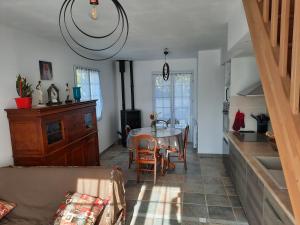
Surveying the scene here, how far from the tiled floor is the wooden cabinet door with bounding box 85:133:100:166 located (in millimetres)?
676

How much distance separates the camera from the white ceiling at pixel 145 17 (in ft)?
6.50

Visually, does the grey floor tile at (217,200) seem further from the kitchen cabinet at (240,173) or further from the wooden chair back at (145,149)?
the wooden chair back at (145,149)

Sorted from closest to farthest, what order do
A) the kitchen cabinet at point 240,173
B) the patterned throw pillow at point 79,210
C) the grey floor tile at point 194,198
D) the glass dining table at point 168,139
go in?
the patterned throw pillow at point 79,210
the kitchen cabinet at point 240,173
the grey floor tile at point 194,198
the glass dining table at point 168,139

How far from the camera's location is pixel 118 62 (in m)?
6.11

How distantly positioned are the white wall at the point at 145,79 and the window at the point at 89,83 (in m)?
1.14

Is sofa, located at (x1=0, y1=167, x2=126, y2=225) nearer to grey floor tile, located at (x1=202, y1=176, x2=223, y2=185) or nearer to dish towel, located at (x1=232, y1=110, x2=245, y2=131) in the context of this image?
grey floor tile, located at (x1=202, y1=176, x2=223, y2=185)

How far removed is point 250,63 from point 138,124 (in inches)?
132

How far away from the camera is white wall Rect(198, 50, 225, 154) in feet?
15.2

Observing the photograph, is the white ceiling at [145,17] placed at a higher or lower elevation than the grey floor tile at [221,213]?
higher

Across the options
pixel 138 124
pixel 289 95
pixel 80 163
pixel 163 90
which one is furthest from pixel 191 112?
pixel 289 95

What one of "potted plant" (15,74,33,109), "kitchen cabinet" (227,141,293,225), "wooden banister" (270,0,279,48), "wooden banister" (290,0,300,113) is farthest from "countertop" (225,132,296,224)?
"potted plant" (15,74,33,109)

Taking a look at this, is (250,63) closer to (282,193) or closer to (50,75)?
(282,193)

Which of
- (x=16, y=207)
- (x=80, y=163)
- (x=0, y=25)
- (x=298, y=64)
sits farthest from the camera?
(x=80, y=163)

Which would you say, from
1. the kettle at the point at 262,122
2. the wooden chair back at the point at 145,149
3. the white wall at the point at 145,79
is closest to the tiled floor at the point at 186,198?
the wooden chair back at the point at 145,149
